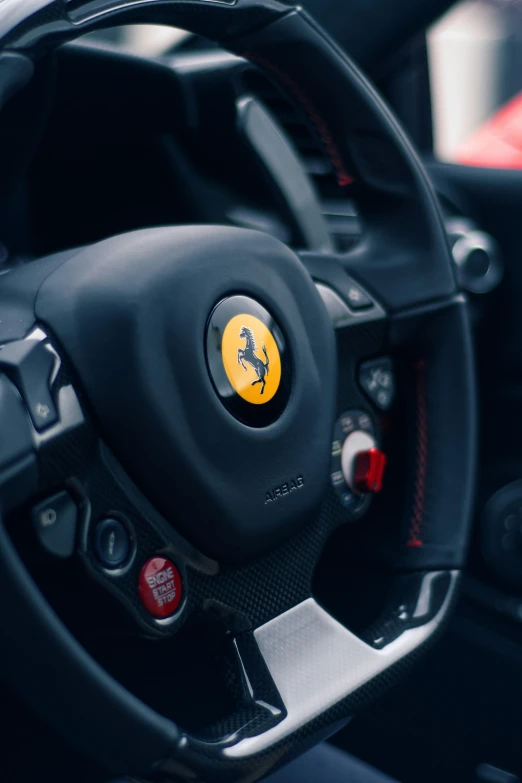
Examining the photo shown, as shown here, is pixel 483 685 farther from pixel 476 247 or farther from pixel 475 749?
pixel 476 247

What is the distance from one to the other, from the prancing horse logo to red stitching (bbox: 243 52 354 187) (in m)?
0.30

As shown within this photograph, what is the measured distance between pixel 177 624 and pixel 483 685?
704 mm

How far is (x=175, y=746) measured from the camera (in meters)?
0.73

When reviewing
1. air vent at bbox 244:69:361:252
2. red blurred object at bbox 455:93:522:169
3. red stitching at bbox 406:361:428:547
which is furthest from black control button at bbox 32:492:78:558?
red blurred object at bbox 455:93:522:169

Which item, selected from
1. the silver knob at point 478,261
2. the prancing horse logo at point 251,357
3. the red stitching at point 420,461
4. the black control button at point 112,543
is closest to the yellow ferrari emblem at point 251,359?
the prancing horse logo at point 251,357

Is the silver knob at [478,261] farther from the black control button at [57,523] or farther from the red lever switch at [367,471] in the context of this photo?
the black control button at [57,523]

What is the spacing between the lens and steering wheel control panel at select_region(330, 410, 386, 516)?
99cm

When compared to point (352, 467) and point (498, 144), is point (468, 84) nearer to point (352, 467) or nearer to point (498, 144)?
point (498, 144)

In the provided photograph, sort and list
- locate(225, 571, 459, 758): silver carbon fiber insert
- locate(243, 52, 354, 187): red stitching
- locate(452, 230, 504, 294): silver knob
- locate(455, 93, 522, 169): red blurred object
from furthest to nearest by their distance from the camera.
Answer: locate(455, 93, 522, 169): red blurred object < locate(452, 230, 504, 294): silver knob < locate(243, 52, 354, 187): red stitching < locate(225, 571, 459, 758): silver carbon fiber insert

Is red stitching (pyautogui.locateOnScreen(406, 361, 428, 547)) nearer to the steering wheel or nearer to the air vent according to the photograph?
the steering wheel

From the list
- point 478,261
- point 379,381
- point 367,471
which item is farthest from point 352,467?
point 478,261

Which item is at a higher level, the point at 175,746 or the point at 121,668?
the point at 175,746

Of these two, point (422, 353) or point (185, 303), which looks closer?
point (185, 303)

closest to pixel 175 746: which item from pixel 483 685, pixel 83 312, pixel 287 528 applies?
pixel 287 528
